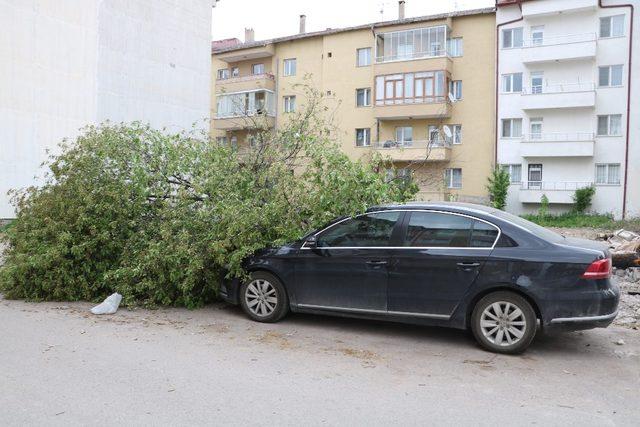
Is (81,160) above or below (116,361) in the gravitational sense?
above

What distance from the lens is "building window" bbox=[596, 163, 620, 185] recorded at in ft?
110

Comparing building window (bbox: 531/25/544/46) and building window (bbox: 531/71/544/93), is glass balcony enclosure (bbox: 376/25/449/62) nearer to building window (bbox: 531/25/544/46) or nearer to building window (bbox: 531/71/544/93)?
building window (bbox: 531/25/544/46)

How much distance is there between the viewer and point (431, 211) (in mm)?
6766

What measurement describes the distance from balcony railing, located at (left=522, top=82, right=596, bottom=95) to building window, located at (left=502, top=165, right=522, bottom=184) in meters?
4.65

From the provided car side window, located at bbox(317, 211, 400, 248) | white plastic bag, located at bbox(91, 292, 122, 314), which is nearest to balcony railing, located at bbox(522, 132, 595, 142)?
car side window, located at bbox(317, 211, 400, 248)

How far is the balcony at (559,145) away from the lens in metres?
33.5

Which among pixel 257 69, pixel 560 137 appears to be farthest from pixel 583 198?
pixel 257 69

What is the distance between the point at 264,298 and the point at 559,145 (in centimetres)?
3090

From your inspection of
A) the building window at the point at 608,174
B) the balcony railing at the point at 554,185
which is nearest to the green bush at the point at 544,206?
the balcony railing at the point at 554,185

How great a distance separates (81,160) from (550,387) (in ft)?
25.1

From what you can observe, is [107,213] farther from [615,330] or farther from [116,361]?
[615,330]

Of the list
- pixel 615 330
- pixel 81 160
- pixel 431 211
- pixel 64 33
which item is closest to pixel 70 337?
pixel 81 160

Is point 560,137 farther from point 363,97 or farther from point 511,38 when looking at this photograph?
point 363,97

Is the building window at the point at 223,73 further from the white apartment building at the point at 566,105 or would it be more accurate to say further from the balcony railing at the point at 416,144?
the white apartment building at the point at 566,105
